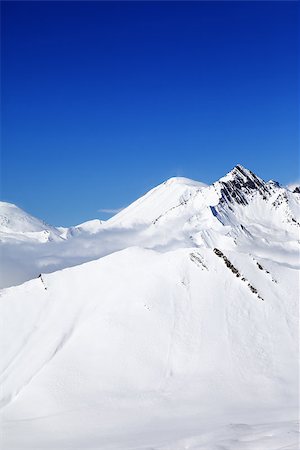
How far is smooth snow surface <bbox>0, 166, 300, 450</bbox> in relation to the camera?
231 feet

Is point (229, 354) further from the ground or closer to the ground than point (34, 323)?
closer to the ground

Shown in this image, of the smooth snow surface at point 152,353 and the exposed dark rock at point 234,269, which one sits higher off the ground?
the exposed dark rock at point 234,269

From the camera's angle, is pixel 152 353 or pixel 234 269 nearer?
pixel 152 353

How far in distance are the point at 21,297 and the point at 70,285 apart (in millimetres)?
11265

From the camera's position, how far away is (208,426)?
66.9m

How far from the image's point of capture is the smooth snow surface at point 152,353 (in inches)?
2773

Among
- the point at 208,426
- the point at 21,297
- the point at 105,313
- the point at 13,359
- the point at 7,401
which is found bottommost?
the point at 208,426

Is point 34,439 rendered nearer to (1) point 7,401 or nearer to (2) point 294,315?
(1) point 7,401

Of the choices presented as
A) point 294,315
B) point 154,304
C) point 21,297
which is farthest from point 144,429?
point 21,297

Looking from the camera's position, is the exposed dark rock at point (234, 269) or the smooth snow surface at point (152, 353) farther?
the exposed dark rock at point (234, 269)

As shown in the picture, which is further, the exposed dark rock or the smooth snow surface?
the exposed dark rock

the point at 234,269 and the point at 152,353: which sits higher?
the point at 234,269

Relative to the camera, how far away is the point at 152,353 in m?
89.2

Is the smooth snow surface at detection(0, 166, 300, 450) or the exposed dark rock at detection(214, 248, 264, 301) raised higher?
the exposed dark rock at detection(214, 248, 264, 301)
